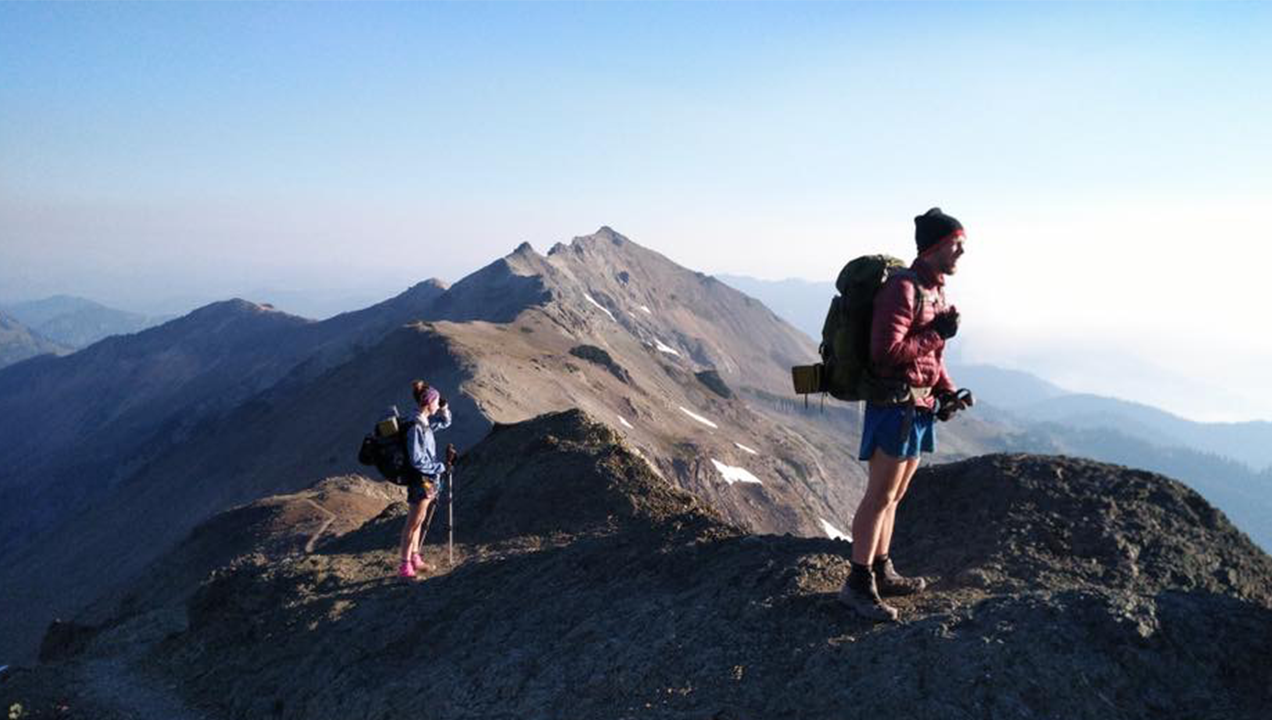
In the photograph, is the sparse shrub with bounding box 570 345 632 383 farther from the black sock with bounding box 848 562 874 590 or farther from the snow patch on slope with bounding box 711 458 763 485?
the black sock with bounding box 848 562 874 590

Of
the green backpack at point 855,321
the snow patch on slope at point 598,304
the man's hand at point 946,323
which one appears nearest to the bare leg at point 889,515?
the green backpack at point 855,321

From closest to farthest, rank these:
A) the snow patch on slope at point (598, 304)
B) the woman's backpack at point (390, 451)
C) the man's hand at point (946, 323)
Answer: the man's hand at point (946, 323) → the woman's backpack at point (390, 451) → the snow patch on slope at point (598, 304)

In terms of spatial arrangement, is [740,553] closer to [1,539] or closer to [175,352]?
[1,539]

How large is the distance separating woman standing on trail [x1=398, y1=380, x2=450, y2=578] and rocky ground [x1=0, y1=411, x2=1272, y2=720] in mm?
Result: 441

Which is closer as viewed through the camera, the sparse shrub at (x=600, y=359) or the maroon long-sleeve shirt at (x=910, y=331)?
the maroon long-sleeve shirt at (x=910, y=331)

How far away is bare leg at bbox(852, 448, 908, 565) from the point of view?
6562 millimetres

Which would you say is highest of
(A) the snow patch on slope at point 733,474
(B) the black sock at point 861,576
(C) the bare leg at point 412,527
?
→ (B) the black sock at point 861,576

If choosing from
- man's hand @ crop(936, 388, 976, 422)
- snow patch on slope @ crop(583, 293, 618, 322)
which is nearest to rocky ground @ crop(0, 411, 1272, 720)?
man's hand @ crop(936, 388, 976, 422)

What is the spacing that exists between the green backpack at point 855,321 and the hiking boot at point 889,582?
1.57m

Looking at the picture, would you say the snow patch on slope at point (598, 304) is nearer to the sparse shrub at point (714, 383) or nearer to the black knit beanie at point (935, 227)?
the sparse shrub at point (714, 383)

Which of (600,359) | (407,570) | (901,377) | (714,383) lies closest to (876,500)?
(901,377)

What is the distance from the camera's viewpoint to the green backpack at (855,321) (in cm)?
647

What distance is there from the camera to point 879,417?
6562 millimetres

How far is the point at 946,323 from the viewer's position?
253 inches
